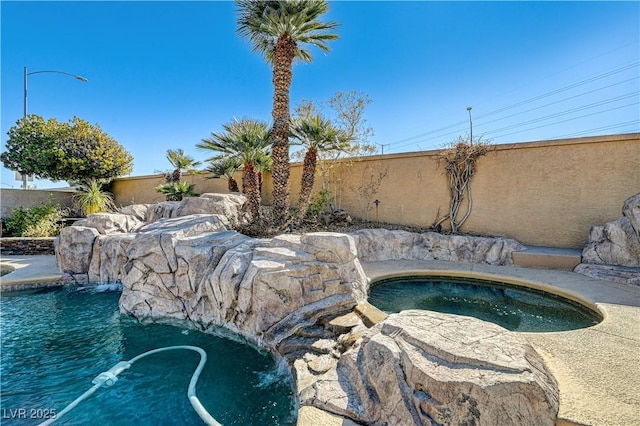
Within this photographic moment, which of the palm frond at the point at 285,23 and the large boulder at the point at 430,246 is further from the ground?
the palm frond at the point at 285,23

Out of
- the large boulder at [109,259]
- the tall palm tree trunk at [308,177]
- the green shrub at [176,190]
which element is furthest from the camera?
the green shrub at [176,190]

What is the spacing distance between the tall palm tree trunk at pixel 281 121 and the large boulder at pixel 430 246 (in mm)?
2381

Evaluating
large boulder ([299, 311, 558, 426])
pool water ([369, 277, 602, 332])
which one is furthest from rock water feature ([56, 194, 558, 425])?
pool water ([369, 277, 602, 332])

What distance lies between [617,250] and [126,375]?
940 centimetres

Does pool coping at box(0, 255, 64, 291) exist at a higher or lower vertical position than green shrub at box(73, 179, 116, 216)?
lower

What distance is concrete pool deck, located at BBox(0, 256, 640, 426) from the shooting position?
194 centimetres

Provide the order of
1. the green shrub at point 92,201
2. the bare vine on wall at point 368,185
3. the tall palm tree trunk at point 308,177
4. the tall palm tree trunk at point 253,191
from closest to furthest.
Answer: the tall palm tree trunk at point 253,191 → the tall palm tree trunk at point 308,177 → the bare vine on wall at point 368,185 → the green shrub at point 92,201

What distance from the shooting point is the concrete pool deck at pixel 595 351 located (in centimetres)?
194

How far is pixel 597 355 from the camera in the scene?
2.69 m

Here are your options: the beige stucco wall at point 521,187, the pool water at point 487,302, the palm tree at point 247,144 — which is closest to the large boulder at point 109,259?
the palm tree at point 247,144

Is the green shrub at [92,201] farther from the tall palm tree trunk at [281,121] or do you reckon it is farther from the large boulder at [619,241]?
the large boulder at [619,241]

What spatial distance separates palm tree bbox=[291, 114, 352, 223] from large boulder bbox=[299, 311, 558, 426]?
5.92 meters

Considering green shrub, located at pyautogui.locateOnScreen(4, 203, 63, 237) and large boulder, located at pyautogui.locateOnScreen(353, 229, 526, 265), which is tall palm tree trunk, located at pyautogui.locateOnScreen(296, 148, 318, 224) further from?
green shrub, located at pyautogui.locateOnScreen(4, 203, 63, 237)

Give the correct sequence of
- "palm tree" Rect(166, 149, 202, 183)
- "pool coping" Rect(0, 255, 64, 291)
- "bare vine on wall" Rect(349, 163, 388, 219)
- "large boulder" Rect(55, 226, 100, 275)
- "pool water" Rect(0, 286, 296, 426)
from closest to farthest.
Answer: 1. "pool water" Rect(0, 286, 296, 426)
2. "pool coping" Rect(0, 255, 64, 291)
3. "large boulder" Rect(55, 226, 100, 275)
4. "bare vine on wall" Rect(349, 163, 388, 219)
5. "palm tree" Rect(166, 149, 202, 183)
